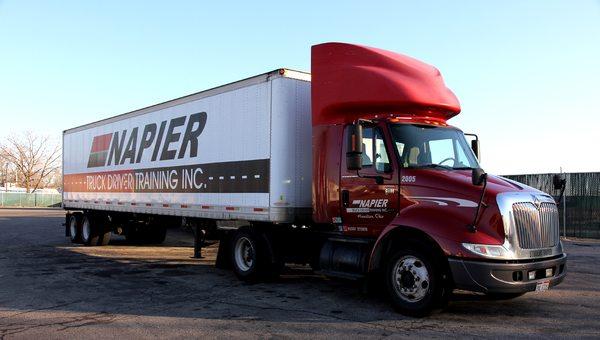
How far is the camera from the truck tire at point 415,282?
6297 millimetres

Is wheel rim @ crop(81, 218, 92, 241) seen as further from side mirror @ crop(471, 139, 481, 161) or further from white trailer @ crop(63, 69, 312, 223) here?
side mirror @ crop(471, 139, 481, 161)

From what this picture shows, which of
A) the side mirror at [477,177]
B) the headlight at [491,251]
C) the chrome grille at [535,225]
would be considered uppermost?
the side mirror at [477,177]

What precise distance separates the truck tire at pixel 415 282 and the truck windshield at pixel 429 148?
1.27 meters

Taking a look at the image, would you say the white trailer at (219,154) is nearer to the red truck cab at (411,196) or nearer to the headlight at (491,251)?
the red truck cab at (411,196)

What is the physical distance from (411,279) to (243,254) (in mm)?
3764

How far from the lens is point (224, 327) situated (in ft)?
19.6

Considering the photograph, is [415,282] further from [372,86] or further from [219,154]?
[219,154]

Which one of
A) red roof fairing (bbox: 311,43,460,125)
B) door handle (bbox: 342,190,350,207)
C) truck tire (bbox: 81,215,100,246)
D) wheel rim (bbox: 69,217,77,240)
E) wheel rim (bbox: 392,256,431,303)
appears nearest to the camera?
wheel rim (bbox: 392,256,431,303)

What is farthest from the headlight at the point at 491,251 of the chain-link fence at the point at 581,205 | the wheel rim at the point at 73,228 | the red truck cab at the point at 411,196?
the chain-link fence at the point at 581,205

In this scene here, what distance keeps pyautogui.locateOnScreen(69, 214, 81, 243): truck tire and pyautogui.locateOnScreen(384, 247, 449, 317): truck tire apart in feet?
40.7

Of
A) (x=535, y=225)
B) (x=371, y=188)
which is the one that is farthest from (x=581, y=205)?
(x=371, y=188)

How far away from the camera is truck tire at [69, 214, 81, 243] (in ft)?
53.0

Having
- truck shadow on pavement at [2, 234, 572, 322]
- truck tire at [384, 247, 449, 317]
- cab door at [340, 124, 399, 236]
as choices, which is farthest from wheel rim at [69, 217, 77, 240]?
truck tire at [384, 247, 449, 317]

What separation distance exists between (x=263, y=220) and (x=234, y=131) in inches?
75.0
